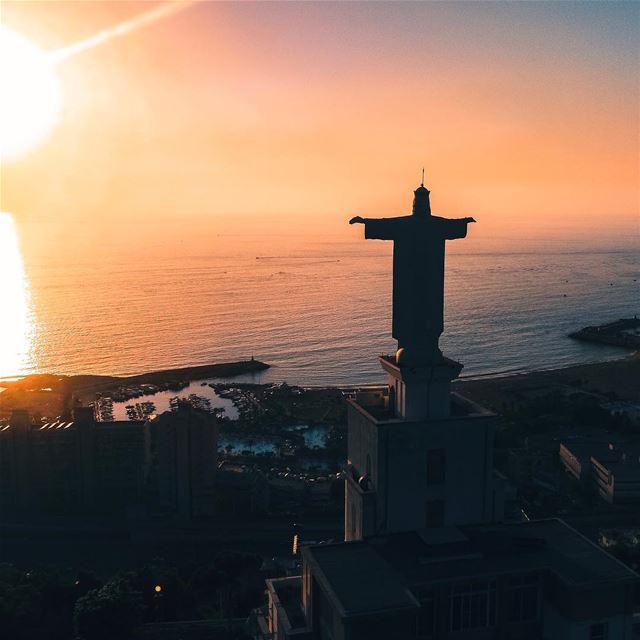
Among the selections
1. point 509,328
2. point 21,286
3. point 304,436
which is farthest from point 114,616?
point 21,286

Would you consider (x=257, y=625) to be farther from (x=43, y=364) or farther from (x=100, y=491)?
(x=43, y=364)

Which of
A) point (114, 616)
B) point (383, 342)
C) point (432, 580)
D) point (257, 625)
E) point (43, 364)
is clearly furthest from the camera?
point (383, 342)

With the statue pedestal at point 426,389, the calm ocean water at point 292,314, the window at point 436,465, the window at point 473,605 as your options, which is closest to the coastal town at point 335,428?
the statue pedestal at point 426,389

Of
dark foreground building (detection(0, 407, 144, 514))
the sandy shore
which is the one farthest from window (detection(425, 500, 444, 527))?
the sandy shore

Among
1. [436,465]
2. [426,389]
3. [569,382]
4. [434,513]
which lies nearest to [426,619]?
[434,513]

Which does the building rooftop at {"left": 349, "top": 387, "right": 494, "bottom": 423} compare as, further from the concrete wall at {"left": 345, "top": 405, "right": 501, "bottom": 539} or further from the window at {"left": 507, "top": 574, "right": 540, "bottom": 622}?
the window at {"left": 507, "top": 574, "right": 540, "bottom": 622}

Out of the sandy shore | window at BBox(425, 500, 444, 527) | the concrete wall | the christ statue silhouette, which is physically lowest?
the sandy shore

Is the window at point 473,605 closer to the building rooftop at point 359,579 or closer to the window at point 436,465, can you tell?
the building rooftop at point 359,579
